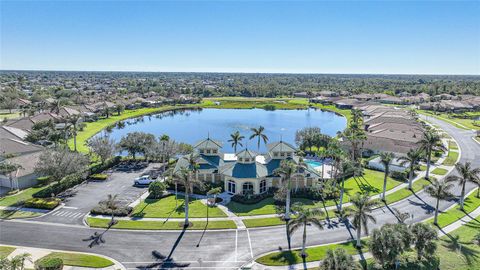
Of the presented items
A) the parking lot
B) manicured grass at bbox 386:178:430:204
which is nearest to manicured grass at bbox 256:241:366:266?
manicured grass at bbox 386:178:430:204

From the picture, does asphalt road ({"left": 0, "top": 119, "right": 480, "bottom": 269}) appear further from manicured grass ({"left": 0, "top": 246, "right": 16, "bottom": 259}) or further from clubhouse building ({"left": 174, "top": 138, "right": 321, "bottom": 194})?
clubhouse building ({"left": 174, "top": 138, "right": 321, "bottom": 194})

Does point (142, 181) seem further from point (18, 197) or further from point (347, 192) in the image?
point (347, 192)

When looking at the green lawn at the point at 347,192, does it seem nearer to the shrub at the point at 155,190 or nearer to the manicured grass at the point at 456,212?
the manicured grass at the point at 456,212

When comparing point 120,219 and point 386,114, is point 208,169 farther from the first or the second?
point 386,114

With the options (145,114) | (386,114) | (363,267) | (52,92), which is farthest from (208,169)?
(52,92)

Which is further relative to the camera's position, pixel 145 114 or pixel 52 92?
pixel 52 92
